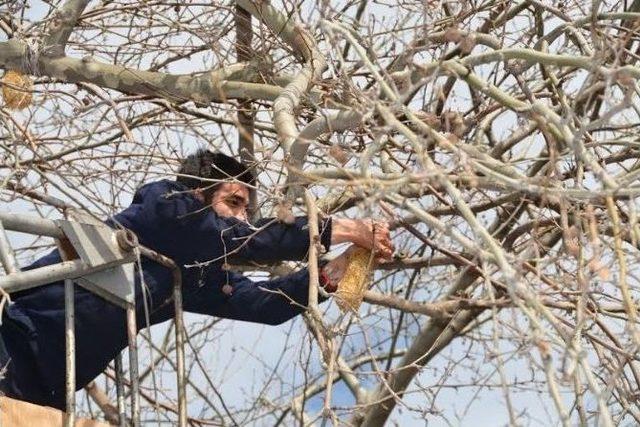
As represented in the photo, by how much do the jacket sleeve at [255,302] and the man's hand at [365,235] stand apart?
0.87ft

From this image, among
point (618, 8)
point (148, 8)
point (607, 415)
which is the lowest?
point (607, 415)

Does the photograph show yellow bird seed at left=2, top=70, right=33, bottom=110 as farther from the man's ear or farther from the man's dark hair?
the man's ear

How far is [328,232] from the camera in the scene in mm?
5172

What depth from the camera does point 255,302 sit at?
5.54 m

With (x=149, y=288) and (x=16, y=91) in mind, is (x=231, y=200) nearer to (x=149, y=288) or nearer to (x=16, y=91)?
(x=149, y=288)

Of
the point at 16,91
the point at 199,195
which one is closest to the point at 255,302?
the point at 199,195

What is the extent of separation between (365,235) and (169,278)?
0.74m

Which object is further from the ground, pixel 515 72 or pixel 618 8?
pixel 618 8

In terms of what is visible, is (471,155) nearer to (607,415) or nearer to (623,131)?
(607,415)

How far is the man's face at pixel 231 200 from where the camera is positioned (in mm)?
5457

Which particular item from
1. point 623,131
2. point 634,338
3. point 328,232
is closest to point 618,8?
point 623,131

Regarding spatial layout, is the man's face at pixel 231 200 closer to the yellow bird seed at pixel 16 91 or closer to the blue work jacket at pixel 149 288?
the blue work jacket at pixel 149 288

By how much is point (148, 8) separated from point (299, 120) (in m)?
1.02

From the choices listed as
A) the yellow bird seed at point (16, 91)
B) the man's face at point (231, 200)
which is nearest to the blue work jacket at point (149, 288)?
the man's face at point (231, 200)
